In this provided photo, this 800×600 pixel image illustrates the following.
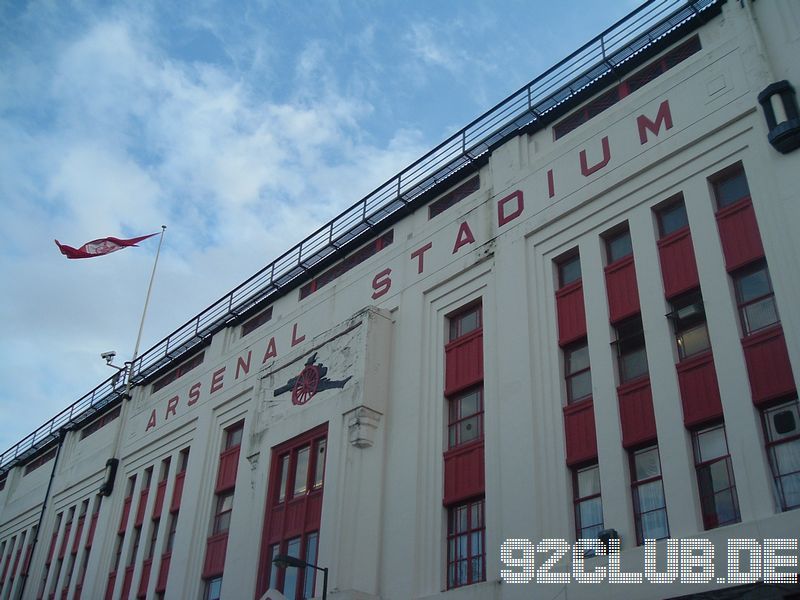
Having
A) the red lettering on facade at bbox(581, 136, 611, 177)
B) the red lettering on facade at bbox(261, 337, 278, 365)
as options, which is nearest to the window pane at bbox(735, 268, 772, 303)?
the red lettering on facade at bbox(581, 136, 611, 177)

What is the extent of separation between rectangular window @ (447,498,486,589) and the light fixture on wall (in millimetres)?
11011

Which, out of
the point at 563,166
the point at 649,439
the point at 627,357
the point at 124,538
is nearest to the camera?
the point at 649,439

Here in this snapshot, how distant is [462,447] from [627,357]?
5208 mm

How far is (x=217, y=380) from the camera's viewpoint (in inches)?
1361

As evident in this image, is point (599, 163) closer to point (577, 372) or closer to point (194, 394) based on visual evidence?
point (577, 372)

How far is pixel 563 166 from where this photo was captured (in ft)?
80.6

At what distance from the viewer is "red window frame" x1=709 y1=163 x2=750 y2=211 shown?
20.2 meters

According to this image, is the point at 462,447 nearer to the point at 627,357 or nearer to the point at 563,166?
the point at 627,357

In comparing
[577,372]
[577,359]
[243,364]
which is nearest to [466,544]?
[577,372]

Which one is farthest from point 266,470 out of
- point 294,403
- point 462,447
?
point 462,447

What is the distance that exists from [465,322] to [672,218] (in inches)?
277

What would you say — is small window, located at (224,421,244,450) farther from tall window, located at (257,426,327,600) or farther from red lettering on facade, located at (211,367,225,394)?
tall window, located at (257,426,327,600)

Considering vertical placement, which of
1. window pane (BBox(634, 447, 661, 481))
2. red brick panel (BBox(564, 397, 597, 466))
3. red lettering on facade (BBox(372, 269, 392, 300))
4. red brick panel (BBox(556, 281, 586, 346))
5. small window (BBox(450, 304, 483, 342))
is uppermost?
red lettering on facade (BBox(372, 269, 392, 300))

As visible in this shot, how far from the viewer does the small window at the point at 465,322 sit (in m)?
25.5
